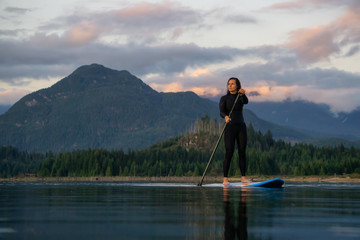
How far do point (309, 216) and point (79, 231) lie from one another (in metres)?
5.87

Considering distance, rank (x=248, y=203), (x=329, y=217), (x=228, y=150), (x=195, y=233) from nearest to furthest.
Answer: (x=195, y=233), (x=329, y=217), (x=248, y=203), (x=228, y=150)

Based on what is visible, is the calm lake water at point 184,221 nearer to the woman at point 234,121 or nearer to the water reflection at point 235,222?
the water reflection at point 235,222

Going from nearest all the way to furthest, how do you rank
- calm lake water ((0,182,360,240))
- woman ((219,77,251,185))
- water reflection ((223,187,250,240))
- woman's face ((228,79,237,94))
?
water reflection ((223,187,250,240)) → calm lake water ((0,182,360,240)) → woman ((219,77,251,185)) → woman's face ((228,79,237,94))

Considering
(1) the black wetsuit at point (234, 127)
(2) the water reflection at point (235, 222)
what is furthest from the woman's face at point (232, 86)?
(2) the water reflection at point (235, 222)

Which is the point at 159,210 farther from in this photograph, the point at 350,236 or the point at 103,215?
the point at 350,236

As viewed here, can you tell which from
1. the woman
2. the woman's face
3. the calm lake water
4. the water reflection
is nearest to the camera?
the water reflection

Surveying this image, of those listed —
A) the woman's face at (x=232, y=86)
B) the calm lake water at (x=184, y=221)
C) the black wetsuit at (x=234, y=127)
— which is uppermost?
the woman's face at (x=232, y=86)

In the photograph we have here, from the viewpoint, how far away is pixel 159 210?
15.4 meters

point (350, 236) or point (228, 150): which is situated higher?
point (228, 150)

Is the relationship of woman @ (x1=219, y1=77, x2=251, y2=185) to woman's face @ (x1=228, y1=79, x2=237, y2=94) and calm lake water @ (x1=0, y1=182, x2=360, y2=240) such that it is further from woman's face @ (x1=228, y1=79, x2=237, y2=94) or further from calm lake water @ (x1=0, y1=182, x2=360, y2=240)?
calm lake water @ (x1=0, y1=182, x2=360, y2=240)

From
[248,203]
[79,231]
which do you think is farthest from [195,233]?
[248,203]

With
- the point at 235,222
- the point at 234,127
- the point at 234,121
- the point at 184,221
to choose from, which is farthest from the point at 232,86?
the point at 235,222

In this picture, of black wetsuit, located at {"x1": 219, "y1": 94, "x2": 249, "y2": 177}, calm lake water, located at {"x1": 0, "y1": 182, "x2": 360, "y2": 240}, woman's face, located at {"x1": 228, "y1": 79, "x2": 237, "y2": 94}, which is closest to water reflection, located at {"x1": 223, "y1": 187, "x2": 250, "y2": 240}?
calm lake water, located at {"x1": 0, "y1": 182, "x2": 360, "y2": 240}

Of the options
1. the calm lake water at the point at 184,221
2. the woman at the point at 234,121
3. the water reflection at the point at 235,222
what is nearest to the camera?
the water reflection at the point at 235,222
